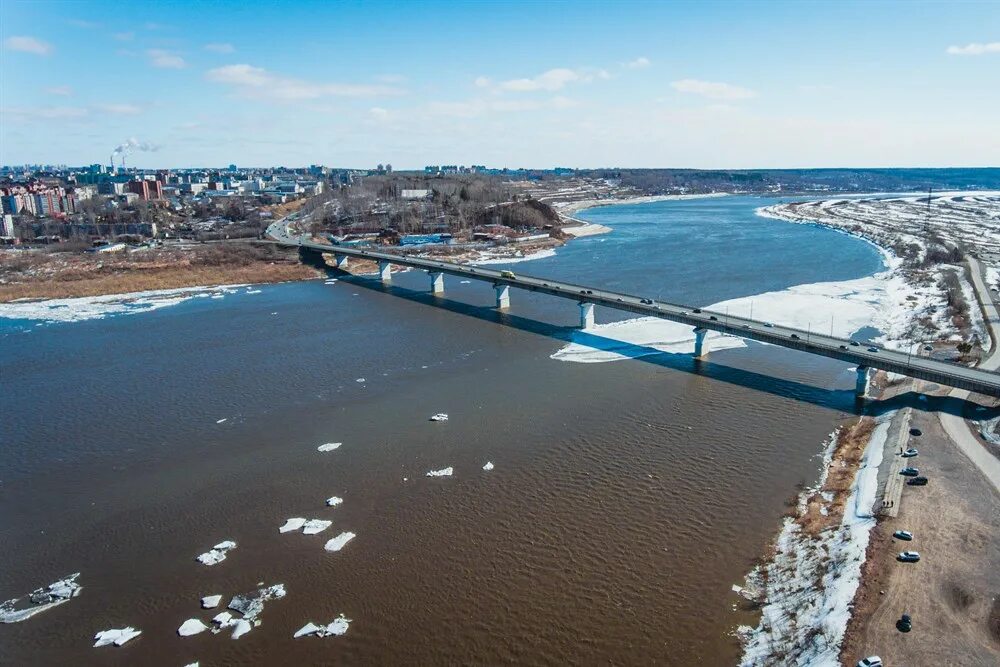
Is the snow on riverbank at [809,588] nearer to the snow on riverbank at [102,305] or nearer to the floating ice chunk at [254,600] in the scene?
the floating ice chunk at [254,600]

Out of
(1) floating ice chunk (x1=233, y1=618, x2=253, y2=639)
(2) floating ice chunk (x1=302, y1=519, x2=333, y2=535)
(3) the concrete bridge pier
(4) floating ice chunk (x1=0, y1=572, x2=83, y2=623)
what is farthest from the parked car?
(3) the concrete bridge pier

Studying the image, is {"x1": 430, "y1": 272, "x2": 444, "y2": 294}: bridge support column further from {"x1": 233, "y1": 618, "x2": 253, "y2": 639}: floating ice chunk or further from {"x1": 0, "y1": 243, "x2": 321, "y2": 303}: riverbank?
{"x1": 233, "y1": 618, "x2": 253, "y2": 639}: floating ice chunk

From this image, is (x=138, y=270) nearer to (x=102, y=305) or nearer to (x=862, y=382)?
(x=102, y=305)

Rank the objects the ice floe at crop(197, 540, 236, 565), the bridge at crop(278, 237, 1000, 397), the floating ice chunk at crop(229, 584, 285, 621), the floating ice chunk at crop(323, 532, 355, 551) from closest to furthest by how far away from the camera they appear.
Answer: the floating ice chunk at crop(229, 584, 285, 621)
the ice floe at crop(197, 540, 236, 565)
the floating ice chunk at crop(323, 532, 355, 551)
the bridge at crop(278, 237, 1000, 397)

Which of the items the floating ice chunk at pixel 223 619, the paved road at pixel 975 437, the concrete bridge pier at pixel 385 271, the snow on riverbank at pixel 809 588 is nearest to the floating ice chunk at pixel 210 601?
the floating ice chunk at pixel 223 619

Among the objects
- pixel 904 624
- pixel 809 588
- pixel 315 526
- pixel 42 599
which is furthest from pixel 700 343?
pixel 42 599
